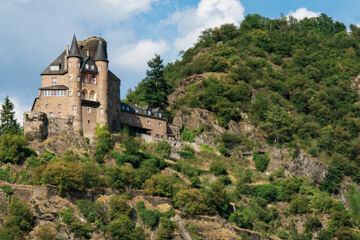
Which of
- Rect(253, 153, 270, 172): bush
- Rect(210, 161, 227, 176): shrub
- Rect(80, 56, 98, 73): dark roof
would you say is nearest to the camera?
Rect(80, 56, 98, 73): dark roof

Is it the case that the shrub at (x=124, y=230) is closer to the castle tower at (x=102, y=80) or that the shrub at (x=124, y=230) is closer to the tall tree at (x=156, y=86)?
the castle tower at (x=102, y=80)

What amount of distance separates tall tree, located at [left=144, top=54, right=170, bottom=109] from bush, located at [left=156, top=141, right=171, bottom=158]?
14389mm

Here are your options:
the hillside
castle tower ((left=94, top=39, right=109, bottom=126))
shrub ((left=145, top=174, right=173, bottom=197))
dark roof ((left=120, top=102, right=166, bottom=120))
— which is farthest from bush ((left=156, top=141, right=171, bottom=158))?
shrub ((left=145, top=174, right=173, bottom=197))

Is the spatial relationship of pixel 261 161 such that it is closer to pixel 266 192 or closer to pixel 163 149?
pixel 266 192

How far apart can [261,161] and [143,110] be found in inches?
694

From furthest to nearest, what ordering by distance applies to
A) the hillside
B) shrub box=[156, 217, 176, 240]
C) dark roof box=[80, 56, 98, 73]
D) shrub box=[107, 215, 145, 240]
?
dark roof box=[80, 56, 98, 73] < shrub box=[156, 217, 176, 240] < the hillside < shrub box=[107, 215, 145, 240]

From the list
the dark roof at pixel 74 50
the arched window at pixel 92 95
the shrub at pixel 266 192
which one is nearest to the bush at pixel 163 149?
the arched window at pixel 92 95

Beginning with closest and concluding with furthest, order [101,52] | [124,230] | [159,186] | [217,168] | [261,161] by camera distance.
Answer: [124,230]
[159,186]
[101,52]
[217,168]
[261,161]

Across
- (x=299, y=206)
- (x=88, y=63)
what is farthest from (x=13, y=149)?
(x=299, y=206)

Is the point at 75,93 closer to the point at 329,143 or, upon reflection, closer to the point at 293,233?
the point at 293,233

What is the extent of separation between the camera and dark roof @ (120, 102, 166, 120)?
8644 cm

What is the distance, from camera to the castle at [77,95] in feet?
246

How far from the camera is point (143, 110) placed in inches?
3492

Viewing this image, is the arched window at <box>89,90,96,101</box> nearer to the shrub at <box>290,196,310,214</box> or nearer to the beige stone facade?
the beige stone facade
